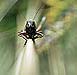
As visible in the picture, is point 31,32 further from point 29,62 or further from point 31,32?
point 29,62

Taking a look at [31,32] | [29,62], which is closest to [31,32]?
[31,32]

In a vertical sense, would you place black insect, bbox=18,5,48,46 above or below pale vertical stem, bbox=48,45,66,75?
above

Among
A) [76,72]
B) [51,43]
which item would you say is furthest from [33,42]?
[76,72]

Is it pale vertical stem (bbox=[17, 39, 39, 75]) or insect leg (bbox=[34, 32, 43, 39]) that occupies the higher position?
insect leg (bbox=[34, 32, 43, 39])

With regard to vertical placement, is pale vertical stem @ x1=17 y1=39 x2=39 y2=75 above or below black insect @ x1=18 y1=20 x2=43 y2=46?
below
